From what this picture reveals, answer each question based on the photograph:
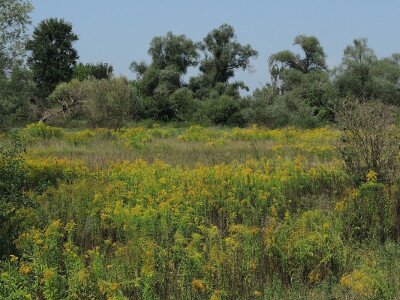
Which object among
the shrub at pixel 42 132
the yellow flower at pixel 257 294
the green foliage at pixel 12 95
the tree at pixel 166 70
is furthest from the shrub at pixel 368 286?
the tree at pixel 166 70

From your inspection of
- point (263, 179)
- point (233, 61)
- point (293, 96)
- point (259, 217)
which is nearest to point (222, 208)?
point (259, 217)

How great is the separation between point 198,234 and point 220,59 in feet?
150

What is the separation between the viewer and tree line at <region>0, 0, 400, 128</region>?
36875 millimetres

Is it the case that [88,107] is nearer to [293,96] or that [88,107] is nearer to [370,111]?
[293,96]

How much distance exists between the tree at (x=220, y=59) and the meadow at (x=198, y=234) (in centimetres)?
3822

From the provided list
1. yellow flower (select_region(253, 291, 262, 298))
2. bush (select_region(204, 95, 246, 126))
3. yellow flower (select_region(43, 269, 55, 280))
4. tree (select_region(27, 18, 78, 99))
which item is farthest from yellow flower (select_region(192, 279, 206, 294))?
tree (select_region(27, 18, 78, 99))

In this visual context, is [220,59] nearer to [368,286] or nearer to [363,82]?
[363,82]

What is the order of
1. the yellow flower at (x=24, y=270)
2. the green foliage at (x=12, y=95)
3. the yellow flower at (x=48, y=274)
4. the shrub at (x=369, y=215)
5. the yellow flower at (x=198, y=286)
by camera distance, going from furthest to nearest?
1. the green foliage at (x=12, y=95)
2. the shrub at (x=369, y=215)
3. the yellow flower at (x=24, y=270)
4. the yellow flower at (x=198, y=286)
5. the yellow flower at (x=48, y=274)

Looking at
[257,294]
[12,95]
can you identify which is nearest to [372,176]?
[257,294]

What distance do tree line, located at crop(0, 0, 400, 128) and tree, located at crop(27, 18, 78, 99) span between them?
9 cm

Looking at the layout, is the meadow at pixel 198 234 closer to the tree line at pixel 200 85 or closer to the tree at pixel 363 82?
the tree line at pixel 200 85

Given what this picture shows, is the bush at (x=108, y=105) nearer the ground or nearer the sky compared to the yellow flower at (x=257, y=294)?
nearer the sky

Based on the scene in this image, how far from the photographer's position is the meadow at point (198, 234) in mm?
5598

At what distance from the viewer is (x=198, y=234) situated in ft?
21.5
